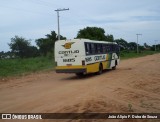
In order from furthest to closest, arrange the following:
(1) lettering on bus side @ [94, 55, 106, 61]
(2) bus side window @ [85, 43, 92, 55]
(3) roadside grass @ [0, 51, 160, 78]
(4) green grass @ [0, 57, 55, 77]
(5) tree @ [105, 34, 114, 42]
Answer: (5) tree @ [105, 34, 114, 42], (4) green grass @ [0, 57, 55, 77], (3) roadside grass @ [0, 51, 160, 78], (1) lettering on bus side @ [94, 55, 106, 61], (2) bus side window @ [85, 43, 92, 55]

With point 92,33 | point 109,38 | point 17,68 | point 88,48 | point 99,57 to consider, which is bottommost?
point 17,68

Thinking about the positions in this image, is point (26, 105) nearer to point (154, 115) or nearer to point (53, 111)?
point (53, 111)

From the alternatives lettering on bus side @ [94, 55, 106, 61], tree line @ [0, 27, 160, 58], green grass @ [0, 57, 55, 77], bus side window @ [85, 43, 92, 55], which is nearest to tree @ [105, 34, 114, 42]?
tree line @ [0, 27, 160, 58]

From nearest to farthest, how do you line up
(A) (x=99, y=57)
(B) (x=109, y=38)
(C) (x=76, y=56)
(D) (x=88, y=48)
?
(C) (x=76, y=56), (D) (x=88, y=48), (A) (x=99, y=57), (B) (x=109, y=38)

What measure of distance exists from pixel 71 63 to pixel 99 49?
161 inches

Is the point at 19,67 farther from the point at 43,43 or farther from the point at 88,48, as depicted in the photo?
the point at 43,43

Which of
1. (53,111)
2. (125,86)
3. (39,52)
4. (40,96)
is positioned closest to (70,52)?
(125,86)

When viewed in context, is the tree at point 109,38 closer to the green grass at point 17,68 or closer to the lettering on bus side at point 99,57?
the green grass at point 17,68

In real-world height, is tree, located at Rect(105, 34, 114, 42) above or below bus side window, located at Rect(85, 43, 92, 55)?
above

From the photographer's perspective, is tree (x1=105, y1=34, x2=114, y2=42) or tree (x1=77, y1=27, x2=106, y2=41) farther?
tree (x1=105, y1=34, x2=114, y2=42)

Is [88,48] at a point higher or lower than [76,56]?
higher

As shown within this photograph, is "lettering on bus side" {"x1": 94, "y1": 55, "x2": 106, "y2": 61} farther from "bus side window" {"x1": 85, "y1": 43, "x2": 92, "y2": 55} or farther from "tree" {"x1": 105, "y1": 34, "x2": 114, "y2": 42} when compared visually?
"tree" {"x1": 105, "y1": 34, "x2": 114, "y2": 42}

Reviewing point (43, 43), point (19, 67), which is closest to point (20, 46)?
point (43, 43)

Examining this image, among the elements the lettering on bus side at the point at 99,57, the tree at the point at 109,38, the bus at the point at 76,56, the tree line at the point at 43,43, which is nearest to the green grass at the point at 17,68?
the bus at the point at 76,56
